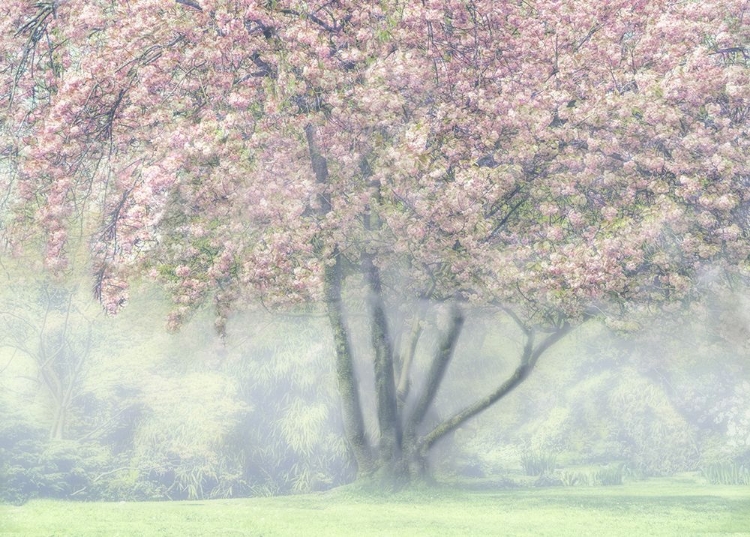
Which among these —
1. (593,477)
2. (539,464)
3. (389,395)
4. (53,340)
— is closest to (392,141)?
(389,395)

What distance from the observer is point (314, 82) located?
16.3 m

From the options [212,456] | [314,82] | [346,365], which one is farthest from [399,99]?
[212,456]

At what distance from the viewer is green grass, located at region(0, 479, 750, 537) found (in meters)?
17.7

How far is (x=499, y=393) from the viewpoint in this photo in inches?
860

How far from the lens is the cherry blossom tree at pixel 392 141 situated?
1579 cm

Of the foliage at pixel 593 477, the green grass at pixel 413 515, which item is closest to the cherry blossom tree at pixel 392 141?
the green grass at pixel 413 515

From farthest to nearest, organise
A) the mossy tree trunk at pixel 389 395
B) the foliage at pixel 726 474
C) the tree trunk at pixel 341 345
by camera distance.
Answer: the foliage at pixel 726 474 < the mossy tree trunk at pixel 389 395 < the tree trunk at pixel 341 345

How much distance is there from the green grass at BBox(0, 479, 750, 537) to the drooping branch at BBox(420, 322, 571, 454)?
1.30 metres

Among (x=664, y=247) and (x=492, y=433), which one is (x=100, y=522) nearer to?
(x=664, y=247)

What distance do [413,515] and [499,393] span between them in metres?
4.21

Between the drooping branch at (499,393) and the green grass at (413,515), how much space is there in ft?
4.28

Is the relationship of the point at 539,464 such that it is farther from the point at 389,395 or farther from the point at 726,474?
the point at 389,395

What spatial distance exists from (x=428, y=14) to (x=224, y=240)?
5.71 metres

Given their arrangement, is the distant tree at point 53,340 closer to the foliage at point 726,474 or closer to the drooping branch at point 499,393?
the drooping branch at point 499,393
